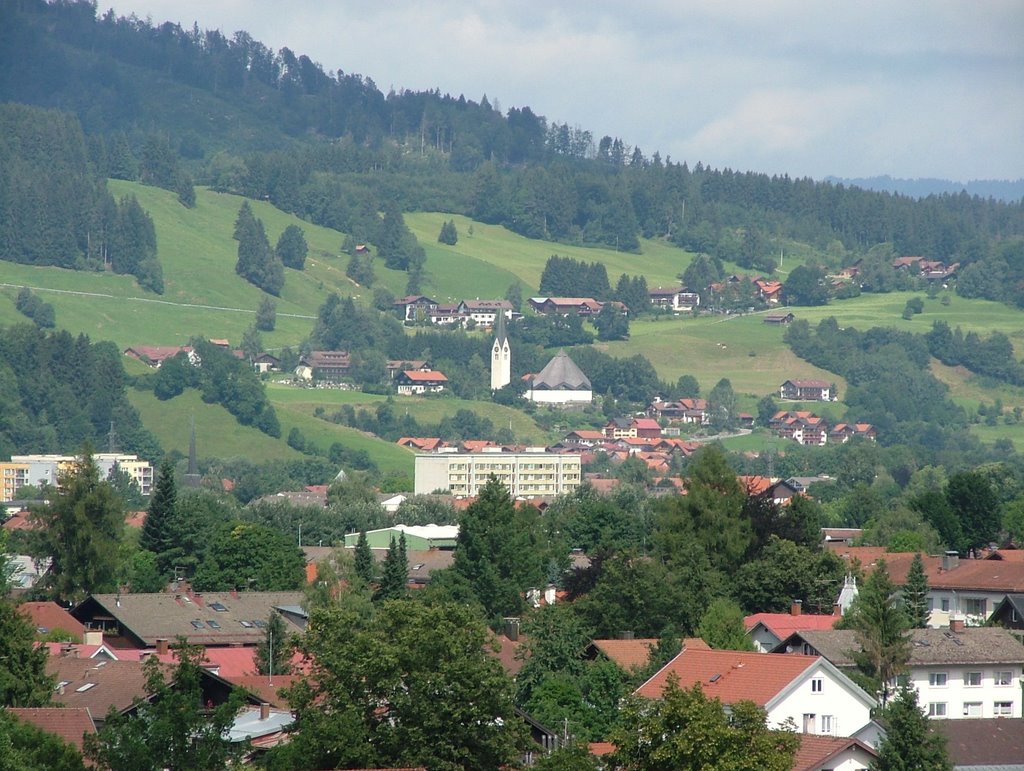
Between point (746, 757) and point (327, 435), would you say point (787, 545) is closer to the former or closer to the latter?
point (746, 757)

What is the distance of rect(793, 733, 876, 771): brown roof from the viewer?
35.2 metres

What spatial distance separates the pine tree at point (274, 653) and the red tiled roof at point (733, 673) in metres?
8.42

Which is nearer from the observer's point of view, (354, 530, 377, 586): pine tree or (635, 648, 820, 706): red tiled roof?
(635, 648, 820, 706): red tiled roof

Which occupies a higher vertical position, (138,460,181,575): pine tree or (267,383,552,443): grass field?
(138,460,181,575): pine tree

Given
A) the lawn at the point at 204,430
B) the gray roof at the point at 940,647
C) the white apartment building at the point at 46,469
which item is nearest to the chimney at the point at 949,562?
the gray roof at the point at 940,647

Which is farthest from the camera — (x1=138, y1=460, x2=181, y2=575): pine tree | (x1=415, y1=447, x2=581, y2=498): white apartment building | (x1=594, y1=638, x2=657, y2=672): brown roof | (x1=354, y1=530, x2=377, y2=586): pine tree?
(x1=415, y1=447, x2=581, y2=498): white apartment building

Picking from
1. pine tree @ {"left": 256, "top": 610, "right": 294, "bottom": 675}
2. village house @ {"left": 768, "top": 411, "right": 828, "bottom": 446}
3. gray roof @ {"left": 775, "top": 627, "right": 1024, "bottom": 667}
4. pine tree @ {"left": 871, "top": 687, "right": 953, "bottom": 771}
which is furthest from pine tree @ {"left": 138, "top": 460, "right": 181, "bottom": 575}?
village house @ {"left": 768, "top": 411, "right": 828, "bottom": 446}

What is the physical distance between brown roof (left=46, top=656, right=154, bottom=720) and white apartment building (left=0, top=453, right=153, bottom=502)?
335 ft

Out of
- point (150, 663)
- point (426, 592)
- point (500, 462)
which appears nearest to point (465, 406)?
point (500, 462)

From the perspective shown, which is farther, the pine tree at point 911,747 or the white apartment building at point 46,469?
the white apartment building at point 46,469

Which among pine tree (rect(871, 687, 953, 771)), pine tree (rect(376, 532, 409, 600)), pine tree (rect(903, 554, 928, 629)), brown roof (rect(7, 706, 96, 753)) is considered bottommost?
pine tree (rect(376, 532, 409, 600))

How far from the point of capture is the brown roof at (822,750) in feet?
115

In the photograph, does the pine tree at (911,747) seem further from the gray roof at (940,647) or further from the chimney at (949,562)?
the chimney at (949,562)

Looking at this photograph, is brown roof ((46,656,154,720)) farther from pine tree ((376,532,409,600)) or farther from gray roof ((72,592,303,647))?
pine tree ((376,532,409,600))
